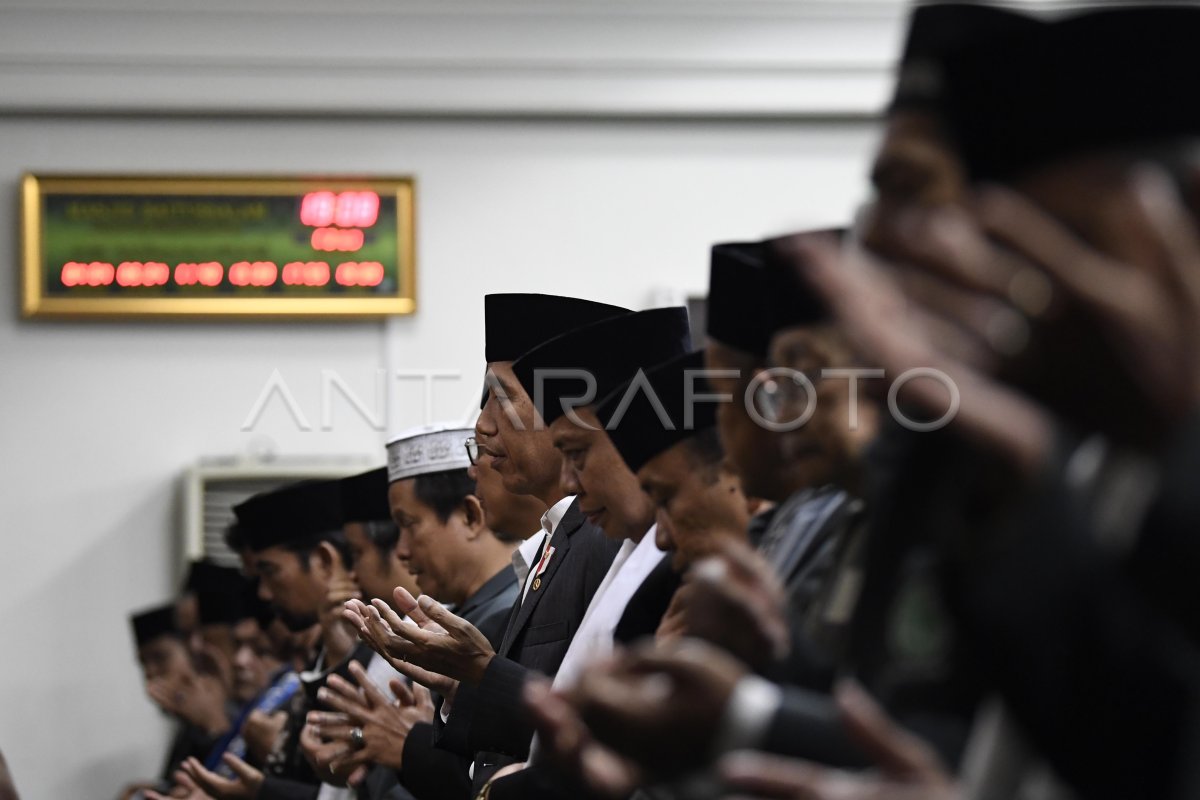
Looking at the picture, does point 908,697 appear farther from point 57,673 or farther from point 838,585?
point 57,673

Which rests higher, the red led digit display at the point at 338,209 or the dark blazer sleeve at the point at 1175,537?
the red led digit display at the point at 338,209

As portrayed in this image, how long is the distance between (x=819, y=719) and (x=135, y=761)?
6153 millimetres

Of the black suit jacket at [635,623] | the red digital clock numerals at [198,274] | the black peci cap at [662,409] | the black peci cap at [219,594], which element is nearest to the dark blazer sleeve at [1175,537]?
the black peci cap at [662,409]

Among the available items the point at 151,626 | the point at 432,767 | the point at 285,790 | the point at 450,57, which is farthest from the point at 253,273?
the point at 432,767

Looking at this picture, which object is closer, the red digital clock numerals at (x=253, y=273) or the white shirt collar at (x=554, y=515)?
the white shirt collar at (x=554, y=515)

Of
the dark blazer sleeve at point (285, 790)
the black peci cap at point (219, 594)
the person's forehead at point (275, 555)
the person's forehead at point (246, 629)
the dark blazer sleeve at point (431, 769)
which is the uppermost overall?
the person's forehead at point (275, 555)

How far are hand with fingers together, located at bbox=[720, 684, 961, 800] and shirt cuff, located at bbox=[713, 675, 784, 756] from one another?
160 mm

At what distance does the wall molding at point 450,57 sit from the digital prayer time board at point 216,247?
Result: 1.12 feet

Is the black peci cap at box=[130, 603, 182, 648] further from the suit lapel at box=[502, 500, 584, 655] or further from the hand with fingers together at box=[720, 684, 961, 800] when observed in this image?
the hand with fingers together at box=[720, 684, 961, 800]

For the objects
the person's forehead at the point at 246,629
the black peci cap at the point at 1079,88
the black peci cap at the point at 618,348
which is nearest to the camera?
the black peci cap at the point at 1079,88

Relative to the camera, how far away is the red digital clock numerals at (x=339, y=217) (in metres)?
7.04

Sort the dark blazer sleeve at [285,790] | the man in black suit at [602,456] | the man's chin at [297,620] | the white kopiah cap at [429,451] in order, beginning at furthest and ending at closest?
the man's chin at [297,620]
the dark blazer sleeve at [285,790]
the white kopiah cap at [429,451]
the man in black suit at [602,456]

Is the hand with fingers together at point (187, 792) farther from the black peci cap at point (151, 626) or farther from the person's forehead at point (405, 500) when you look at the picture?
the black peci cap at point (151, 626)

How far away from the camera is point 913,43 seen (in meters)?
1.60
